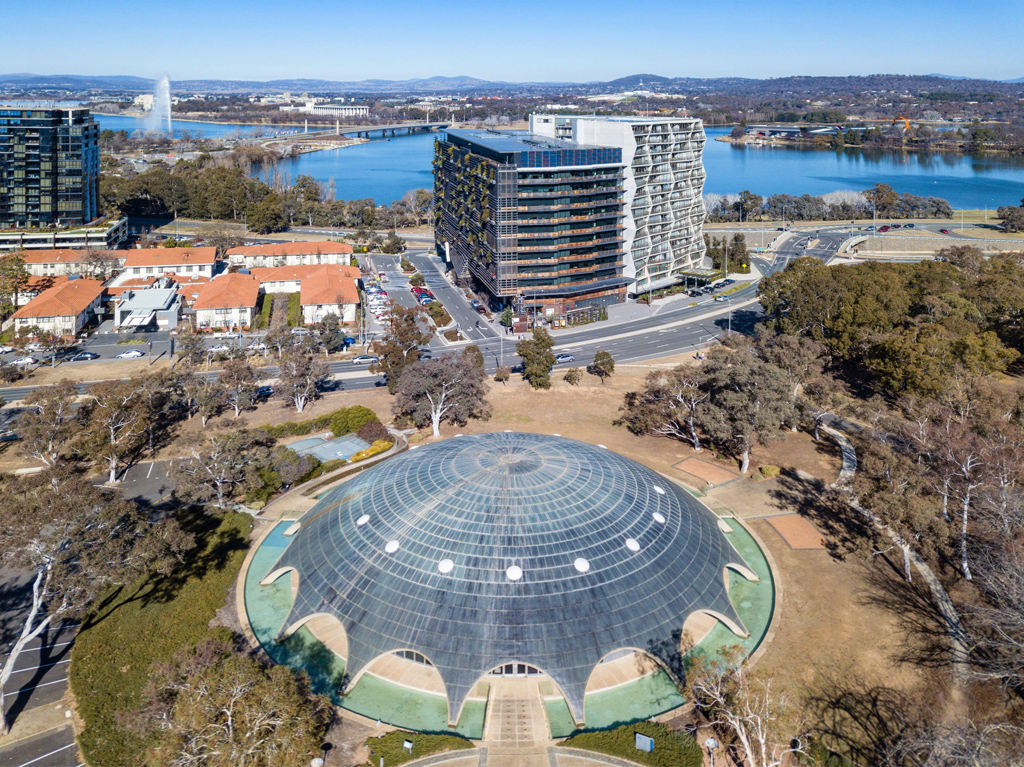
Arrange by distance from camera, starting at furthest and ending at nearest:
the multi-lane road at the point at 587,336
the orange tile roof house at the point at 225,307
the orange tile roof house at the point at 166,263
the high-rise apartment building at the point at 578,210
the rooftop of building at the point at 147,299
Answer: the orange tile roof house at the point at 166,263 < the rooftop of building at the point at 147,299 < the orange tile roof house at the point at 225,307 < the high-rise apartment building at the point at 578,210 < the multi-lane road at the point at 587,336

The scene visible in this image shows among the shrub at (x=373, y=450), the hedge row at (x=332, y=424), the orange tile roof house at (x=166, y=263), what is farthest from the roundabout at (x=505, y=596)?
the orange tile roof house at (x=166, y=263)

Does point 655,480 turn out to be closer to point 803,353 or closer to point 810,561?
point 810,561

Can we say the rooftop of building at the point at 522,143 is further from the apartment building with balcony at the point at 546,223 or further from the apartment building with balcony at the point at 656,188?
the apartment building with balcony at the point at 656,188

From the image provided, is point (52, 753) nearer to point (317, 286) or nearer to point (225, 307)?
point (225, 307)

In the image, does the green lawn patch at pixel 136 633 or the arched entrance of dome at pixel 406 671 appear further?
the arched entrance of dome at pixel 406 671

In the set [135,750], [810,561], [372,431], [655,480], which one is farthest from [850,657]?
[372,431]

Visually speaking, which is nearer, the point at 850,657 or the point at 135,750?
the point at 135,750

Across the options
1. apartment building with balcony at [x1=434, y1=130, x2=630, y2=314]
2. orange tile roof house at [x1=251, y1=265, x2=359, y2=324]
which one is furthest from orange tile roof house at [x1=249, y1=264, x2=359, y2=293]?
apartment building with balcony at [x1=434, y1=130, x2=630, y2=314]
